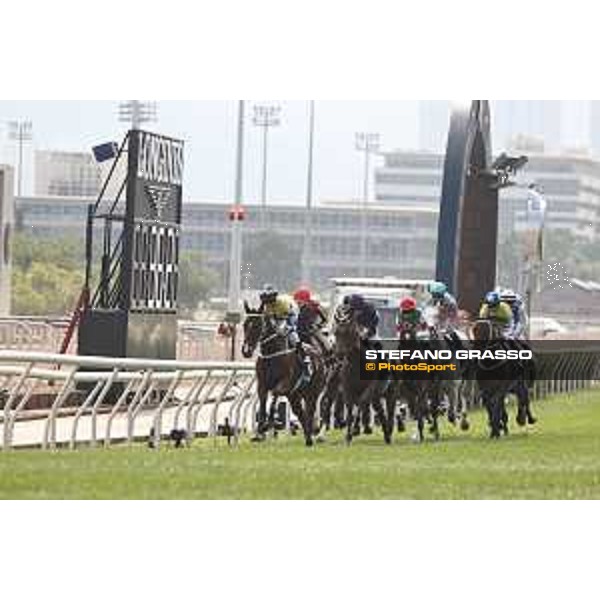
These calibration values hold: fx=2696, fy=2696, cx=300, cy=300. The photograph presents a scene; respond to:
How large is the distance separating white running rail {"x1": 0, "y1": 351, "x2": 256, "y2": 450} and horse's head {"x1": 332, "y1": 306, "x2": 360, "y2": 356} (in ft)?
5.01

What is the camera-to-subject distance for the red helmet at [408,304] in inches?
752

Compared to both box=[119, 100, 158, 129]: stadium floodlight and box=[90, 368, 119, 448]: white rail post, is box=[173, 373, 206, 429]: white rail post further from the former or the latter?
box=[119, 100, 158, 129]: stadium floodlight

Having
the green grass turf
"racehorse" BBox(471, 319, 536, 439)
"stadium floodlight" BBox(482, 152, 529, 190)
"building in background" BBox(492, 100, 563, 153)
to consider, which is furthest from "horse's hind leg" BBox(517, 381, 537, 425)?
"stadium floodlight" BBox(482, 152, 529, 190)

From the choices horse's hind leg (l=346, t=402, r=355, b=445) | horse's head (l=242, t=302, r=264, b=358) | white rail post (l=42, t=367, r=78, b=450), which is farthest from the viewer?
horse's hind leg (l=346, t=402, r=355, b=445)

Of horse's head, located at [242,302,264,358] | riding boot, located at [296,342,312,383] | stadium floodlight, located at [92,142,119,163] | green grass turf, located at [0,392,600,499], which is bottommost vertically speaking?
green grass turf, located at [0,392,600,499]

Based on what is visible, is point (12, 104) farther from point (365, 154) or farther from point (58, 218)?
point (58, 218)

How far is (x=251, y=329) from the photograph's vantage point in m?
19.2

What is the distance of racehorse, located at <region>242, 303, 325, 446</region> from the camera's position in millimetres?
19203

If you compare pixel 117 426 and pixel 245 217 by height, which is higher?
pixel 245 217
